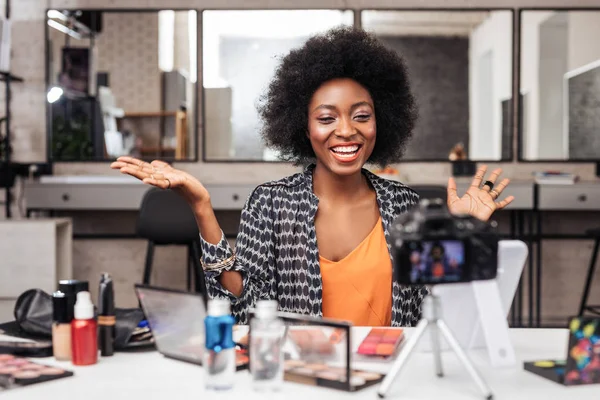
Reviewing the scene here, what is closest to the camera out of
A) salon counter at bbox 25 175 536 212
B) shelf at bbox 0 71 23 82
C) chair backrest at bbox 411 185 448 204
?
chair backrest at bbox 411 185 448 204

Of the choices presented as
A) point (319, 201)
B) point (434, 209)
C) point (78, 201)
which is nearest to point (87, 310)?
point (434, 209)

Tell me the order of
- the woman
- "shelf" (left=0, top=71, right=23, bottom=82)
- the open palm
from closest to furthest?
the open palm → the woman → "shelf" (left=0, top=71, right=23, bottom=82)

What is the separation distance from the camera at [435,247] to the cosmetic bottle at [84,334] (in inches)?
22.2

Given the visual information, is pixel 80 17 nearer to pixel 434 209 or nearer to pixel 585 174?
pixel 585 174

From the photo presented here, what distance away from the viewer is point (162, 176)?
152cm

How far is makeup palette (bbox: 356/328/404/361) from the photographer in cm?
131

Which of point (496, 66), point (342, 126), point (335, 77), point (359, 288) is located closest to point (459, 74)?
point (496, 66)

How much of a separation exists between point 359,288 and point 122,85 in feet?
10.8

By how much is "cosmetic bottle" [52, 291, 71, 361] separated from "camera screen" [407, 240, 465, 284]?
25.3 inches

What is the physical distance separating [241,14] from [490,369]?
3854mm

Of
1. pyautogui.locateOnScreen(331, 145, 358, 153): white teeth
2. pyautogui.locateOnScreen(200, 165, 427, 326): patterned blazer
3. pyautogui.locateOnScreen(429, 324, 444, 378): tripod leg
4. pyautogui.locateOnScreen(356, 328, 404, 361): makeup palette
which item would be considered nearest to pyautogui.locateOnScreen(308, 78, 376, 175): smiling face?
pyautogui.locateOnScreen(331, 145, 358, 153): white teeth

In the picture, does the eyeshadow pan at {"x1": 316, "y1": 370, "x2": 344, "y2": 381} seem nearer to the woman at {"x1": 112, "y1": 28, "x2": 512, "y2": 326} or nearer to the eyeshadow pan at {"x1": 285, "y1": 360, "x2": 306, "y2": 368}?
the eyeshadow pan at {"x1": 285, "y1": 360, "x2": 306, "y2": 368}

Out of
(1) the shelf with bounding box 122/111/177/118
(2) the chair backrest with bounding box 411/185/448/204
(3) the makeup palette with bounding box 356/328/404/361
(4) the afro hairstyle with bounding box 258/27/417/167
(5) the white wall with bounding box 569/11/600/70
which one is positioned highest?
(5) the white wall with bounding box 569/11/600/70

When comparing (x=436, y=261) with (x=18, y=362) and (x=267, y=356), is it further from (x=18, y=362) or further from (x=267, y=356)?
(x=18, y=362)
